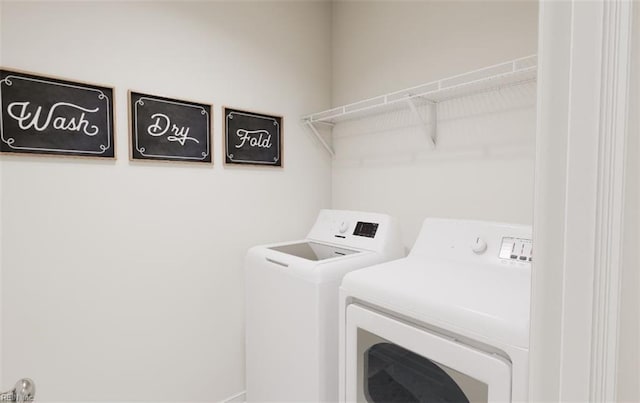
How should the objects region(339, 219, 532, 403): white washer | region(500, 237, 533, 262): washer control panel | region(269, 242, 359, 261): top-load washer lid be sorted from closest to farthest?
region(339, 219, 532, 403): white washer, region(500, 237, 533, 262): washer control panel, region(269, 242, 359, 261): top-load washer lid

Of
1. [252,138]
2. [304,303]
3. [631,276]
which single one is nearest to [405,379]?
[304,303]

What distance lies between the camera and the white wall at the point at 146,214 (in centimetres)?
136

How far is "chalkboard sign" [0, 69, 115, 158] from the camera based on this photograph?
1.30 metres

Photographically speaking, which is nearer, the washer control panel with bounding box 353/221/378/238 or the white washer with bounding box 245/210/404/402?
the white washer with bounding box 245/210/404/402

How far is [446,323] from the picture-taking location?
94 centimetres

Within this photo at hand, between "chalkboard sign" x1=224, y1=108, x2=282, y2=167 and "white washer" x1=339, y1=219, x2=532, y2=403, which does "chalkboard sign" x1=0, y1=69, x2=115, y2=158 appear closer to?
"chalkboard sign" x1=224, y1=108, x2=282, y2=167

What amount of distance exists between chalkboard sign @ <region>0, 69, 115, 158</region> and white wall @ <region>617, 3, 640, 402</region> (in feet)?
5.76

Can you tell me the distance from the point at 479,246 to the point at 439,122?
0.76m

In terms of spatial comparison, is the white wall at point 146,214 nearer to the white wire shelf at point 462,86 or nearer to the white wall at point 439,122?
the white wall at point 439,122

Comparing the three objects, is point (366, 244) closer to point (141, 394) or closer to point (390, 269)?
point (390, 269)

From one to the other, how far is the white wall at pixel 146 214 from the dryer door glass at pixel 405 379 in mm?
1008

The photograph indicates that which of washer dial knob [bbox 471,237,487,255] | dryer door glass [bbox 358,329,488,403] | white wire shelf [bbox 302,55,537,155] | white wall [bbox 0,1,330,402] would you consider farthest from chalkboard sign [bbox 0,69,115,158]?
washer dial knob [bbox 471,237,487,255]

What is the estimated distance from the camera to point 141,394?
166cm

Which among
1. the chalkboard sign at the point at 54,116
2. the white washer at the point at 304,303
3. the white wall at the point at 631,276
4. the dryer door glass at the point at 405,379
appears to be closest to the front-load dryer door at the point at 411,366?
the dryer door glass at the point at 405,379
